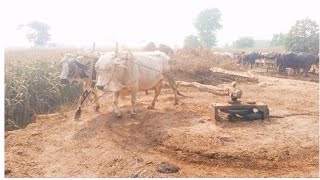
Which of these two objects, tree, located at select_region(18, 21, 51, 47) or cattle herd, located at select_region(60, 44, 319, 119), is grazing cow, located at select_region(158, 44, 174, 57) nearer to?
cattle herd, located at select_region(60, 44, 319, 119)

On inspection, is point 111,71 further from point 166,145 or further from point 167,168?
point 167,168

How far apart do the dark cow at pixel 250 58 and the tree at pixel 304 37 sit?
9.32 feet

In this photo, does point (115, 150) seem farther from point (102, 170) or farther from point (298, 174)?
point (298, 174)

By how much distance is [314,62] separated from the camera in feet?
60.8

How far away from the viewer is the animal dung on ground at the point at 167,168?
200 inches

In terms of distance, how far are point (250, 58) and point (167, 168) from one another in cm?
1986

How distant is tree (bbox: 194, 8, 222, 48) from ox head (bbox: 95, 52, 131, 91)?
54005 mm

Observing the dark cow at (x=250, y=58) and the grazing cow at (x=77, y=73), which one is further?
the dark cow at (x=250, y=58)

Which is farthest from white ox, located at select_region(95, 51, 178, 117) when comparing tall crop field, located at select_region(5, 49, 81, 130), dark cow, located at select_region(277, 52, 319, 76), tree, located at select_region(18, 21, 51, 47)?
tree, located at select_region(18, 21, 51, 47)

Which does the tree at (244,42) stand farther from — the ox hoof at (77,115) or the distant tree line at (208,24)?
the ox hoof at (77,115)

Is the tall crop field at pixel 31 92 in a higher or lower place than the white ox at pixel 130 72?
lower

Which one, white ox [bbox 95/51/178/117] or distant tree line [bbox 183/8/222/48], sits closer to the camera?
white ox [bbox 95/51/178/117]

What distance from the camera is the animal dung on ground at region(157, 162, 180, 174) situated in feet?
16.7

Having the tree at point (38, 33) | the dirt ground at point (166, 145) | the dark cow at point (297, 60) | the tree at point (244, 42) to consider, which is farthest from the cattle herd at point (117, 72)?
the tree at point (244, 42)
